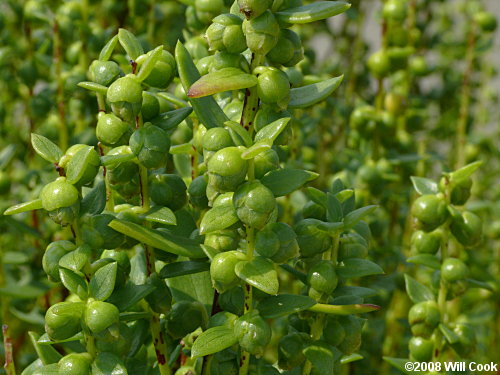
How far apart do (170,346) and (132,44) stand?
0.90 ft

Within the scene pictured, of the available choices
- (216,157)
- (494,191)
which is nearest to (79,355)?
(216,157)

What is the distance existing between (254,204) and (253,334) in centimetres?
10

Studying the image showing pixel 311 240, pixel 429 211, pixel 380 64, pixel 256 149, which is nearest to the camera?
pixel 256 149

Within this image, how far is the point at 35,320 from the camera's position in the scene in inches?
39.4

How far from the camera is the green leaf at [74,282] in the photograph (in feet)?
1.67

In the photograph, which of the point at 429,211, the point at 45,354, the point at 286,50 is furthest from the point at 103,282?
the point at 429,211

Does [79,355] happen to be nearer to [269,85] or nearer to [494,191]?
[269,85]

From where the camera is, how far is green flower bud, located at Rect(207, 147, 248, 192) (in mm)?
479

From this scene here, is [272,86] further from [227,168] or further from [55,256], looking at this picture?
[55,256]

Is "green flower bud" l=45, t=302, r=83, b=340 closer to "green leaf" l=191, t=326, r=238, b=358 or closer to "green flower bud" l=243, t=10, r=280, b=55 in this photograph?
"green leaf" l=191, t=326, r=238, b=358

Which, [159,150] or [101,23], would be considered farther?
[101,23]

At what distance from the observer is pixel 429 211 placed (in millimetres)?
715

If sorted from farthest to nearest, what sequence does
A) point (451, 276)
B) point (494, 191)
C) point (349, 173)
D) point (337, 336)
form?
1. point (494, 191)
2. point (349, 173)
3. point (451, 276)
4. point (337, 336)

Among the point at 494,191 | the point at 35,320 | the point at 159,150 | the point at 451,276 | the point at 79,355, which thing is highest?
the point at 159,150
